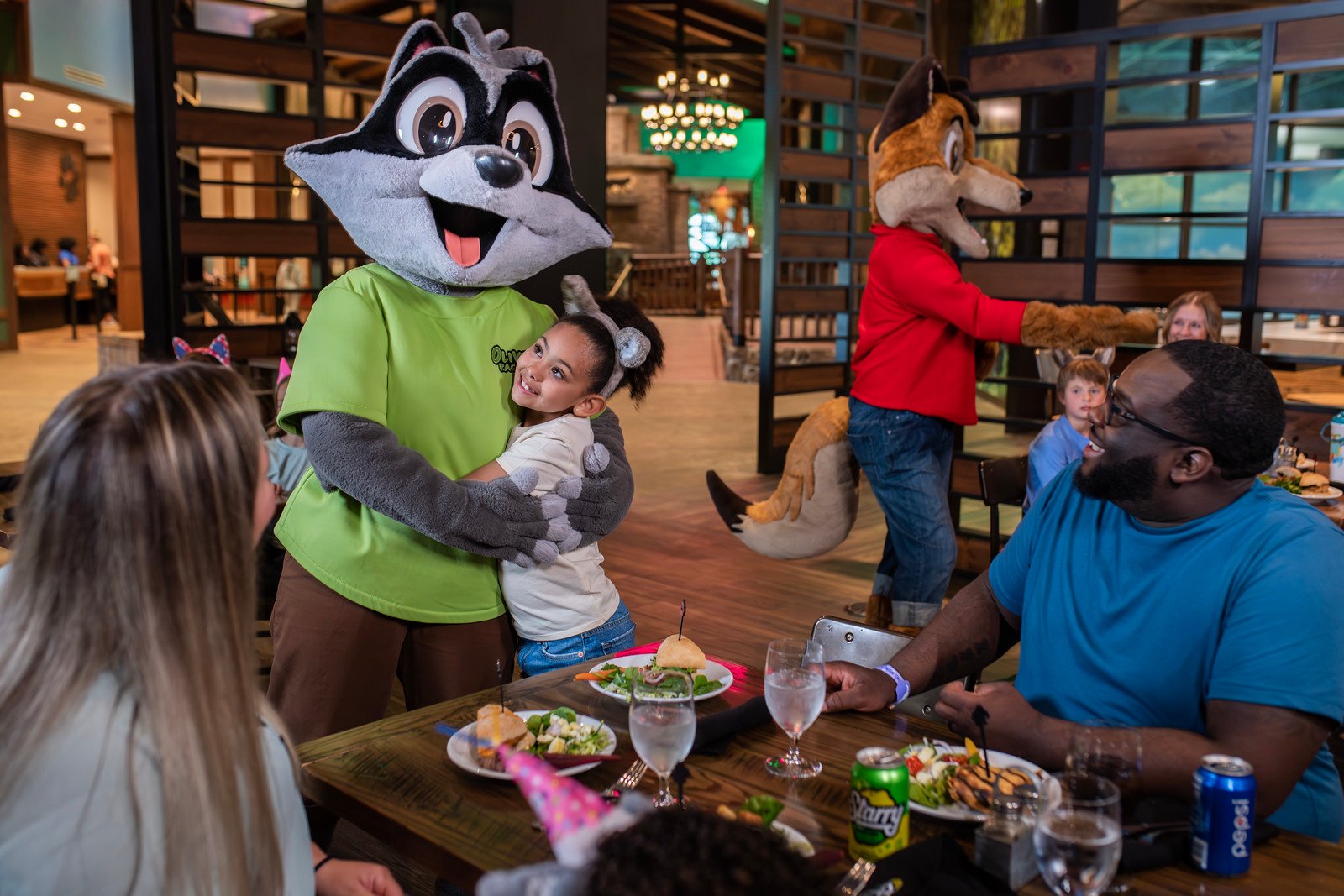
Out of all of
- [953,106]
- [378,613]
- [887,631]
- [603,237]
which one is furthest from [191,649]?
[953,106]

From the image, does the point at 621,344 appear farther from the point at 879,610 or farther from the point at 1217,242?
the point at 1217,242

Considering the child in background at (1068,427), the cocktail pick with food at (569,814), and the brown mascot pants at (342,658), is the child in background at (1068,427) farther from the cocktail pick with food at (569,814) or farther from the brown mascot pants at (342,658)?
the cocktail pick with food at (569,814)

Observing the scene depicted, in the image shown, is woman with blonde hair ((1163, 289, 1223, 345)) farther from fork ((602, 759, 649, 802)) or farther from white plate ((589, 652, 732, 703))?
fork ((602, 759, 649, 802))

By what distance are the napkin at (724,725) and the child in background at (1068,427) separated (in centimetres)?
217

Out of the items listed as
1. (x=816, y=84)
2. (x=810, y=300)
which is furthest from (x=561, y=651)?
(x=816, y=84)

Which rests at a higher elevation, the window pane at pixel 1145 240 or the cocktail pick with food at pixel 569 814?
the window pane at pixel 1145 240

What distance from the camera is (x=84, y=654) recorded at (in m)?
1.07

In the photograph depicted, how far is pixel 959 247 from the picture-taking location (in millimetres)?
4184

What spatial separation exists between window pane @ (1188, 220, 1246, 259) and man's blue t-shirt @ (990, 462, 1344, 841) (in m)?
8.88

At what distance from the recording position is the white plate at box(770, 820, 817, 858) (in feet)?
4.38

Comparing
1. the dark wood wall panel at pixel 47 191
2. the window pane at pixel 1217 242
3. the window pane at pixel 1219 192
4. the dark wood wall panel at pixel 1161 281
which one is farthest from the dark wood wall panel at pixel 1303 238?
the dark wood wall panel at pixel 47 191

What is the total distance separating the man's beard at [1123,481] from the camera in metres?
1.76

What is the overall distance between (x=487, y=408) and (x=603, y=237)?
→ 0.53m

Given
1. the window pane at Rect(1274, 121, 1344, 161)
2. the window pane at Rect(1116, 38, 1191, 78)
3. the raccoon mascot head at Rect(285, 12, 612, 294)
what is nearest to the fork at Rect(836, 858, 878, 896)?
the raccoon mascot head at Rect(285, 12, 612, 294)
